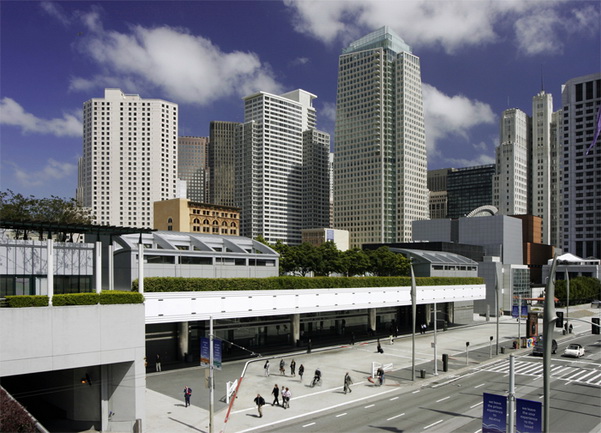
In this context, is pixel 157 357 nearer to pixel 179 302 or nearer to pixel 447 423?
pixel 179 302

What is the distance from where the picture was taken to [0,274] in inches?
1364

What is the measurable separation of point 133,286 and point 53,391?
1036cm

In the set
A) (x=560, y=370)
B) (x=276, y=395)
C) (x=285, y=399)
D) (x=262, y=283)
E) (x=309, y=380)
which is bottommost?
(x=560, y=370)

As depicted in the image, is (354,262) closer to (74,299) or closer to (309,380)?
(309,380)

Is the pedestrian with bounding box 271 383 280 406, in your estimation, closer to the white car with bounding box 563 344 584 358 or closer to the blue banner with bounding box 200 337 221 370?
the blue banner with bounding box 200 337 221 370

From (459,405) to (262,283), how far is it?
77.2 ft

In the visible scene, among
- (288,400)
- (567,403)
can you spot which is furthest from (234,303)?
(567,403)

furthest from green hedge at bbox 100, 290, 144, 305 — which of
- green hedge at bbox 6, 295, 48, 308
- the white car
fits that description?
the white car

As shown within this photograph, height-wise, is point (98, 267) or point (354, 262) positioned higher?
point (98, 267)

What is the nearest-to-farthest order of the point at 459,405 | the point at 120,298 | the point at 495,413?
the point at 495,413, the point at 120,298, the point at 459,405

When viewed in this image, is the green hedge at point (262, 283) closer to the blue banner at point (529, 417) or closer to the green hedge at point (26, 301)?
the green hedge at point (26, 301)

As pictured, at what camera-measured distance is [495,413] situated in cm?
2573

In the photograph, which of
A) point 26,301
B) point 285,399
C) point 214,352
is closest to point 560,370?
point 285,399

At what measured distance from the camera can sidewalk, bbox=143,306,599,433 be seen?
34812mm
